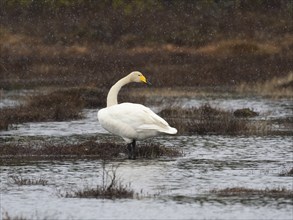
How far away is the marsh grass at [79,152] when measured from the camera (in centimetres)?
1831

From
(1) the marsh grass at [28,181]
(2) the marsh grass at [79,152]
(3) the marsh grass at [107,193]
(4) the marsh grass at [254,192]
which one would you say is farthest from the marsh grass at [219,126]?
(3) the marsh grass at [107,193]

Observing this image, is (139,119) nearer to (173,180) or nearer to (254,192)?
(173,180)

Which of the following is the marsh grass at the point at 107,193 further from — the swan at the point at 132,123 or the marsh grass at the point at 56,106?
the marsh grass at the point at 56,106

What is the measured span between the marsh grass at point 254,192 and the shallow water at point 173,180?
0.17 meters

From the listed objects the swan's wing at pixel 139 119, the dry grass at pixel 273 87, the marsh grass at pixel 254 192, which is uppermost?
the dry grass at pixel 273 87

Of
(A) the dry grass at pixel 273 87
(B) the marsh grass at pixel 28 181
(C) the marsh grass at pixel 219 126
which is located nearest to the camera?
(B) the marsh grass at pixel 28 181

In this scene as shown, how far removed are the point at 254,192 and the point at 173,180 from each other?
70.7 inches

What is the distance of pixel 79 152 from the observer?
60.7ft

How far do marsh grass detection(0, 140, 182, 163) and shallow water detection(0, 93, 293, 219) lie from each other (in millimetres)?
541

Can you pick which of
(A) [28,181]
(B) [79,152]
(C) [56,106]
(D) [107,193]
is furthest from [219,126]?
(D) [107,193]

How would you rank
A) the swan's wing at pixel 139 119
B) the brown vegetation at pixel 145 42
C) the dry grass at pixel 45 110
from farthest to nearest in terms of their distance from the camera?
1. the brown vegetation at pixel 145 42
2. the dry grass at pixel 45 110
3. the swan's wing at pixel 139 119

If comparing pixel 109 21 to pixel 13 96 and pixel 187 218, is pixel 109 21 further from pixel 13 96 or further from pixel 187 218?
pixel 187 218

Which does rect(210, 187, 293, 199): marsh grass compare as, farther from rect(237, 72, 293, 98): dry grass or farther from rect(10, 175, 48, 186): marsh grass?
rect(237, 72, 293, 98): dry grass

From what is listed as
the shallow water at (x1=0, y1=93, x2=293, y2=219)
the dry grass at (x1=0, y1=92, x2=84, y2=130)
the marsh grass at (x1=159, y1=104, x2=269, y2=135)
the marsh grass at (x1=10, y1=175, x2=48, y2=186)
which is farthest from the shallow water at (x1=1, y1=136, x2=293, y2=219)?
the dry grass at (x1=0, y1=92, x2=84, y2=130)
